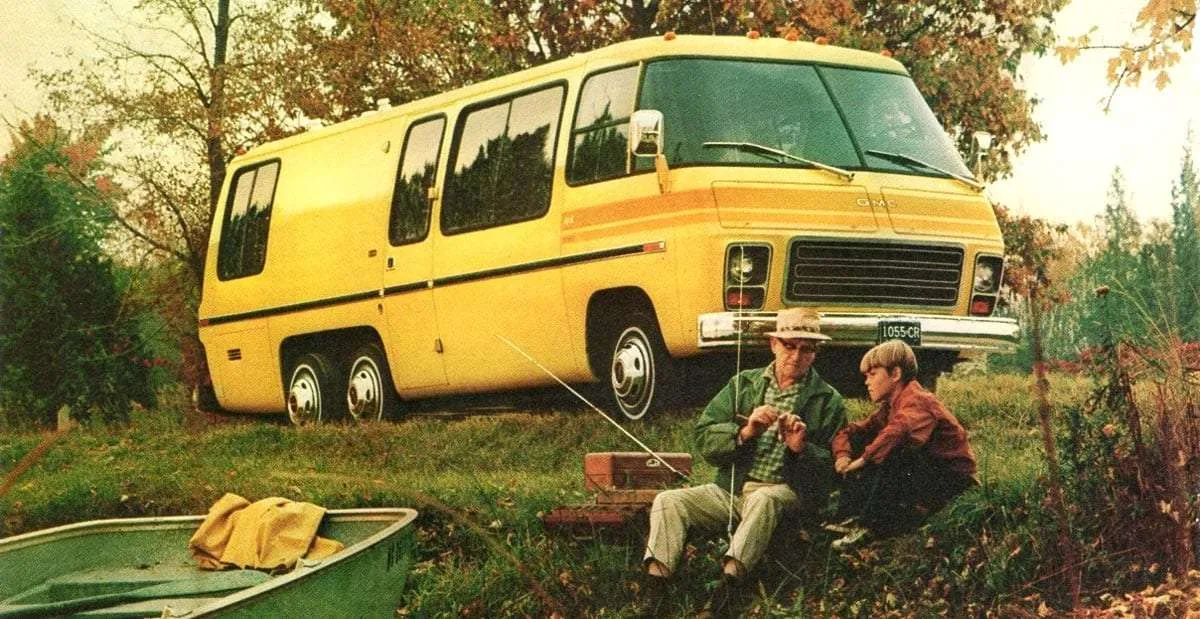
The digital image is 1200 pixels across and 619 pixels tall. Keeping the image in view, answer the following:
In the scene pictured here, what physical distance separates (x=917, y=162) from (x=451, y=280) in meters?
2.21

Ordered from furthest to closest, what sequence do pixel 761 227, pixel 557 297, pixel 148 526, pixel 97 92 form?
pixel 97 92 → pixel 148 526 → pixel 557 297 → pixel 761 227

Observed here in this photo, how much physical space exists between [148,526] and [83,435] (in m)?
0.74

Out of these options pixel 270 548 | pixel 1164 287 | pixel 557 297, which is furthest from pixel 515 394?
pixel 1164 287

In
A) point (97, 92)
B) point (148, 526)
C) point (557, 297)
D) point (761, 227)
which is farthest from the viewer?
point (97, 92)

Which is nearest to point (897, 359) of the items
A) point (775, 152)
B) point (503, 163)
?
point (775, 152)

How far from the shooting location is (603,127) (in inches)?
332

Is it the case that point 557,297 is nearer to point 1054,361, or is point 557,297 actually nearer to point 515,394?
point 515,394

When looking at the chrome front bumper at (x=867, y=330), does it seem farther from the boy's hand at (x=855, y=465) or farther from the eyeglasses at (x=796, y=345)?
the boy's hand at (x=855, y=465)

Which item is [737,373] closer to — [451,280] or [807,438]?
[807,438]

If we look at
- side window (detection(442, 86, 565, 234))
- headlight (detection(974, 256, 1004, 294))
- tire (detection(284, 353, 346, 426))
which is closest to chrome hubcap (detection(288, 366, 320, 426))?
tire (detection(284, 353, 346, 426))

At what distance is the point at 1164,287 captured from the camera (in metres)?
8.90

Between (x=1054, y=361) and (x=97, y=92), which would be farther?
(x=97, y=92)

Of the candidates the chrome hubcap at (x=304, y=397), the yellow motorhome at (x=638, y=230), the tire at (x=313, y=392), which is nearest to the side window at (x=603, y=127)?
the yellow motorhome at (x=638, y=230)

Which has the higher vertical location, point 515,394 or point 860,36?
point 860,36
